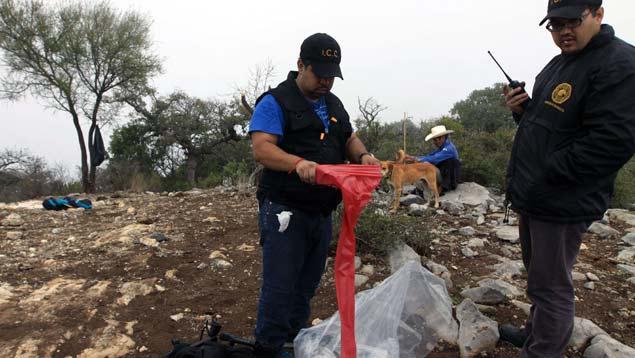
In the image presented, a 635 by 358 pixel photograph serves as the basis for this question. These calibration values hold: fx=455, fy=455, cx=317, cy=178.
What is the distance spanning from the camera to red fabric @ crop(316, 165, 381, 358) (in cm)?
205

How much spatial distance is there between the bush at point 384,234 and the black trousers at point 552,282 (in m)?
2.08

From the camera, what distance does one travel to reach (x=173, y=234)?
17.3 feet

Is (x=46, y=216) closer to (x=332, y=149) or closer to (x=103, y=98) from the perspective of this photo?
(x=332, y=149)

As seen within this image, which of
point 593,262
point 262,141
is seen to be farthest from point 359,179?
point 593,262

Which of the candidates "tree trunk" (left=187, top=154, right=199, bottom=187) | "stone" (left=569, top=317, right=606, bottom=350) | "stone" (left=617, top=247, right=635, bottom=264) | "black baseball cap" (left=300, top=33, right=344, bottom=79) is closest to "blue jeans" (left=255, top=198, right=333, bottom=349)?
"black baseball cap" (left=300, top=33, right=344, bottom=79)

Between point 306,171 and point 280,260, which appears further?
point 280,260

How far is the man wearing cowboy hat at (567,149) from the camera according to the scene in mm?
1932

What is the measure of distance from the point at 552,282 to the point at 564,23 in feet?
3.96

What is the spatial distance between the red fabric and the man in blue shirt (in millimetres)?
153

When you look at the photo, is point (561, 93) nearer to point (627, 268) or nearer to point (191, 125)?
point (627, 268)

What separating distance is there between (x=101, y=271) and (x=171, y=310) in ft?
3.90

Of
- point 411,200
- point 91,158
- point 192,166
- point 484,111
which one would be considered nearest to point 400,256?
point 411,200

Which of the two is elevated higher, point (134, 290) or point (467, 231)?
point (467, 231)

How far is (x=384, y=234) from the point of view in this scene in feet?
14.0
